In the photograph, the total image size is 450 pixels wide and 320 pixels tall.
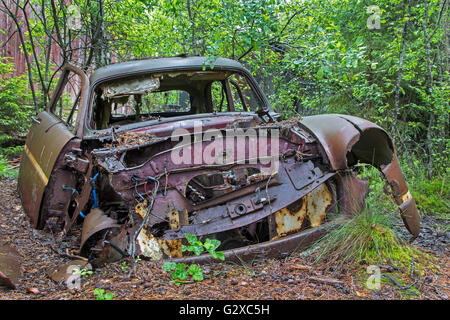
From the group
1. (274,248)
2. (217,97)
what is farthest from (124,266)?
(217,97)

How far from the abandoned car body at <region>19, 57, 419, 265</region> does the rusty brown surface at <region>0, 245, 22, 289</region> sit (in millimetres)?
440

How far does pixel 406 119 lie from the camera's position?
6.30m

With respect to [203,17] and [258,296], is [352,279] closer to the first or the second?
[258,296]

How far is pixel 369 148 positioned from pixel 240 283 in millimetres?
1732

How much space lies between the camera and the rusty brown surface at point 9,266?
2315mm

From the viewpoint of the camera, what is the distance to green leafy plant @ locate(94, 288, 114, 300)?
2131 mm

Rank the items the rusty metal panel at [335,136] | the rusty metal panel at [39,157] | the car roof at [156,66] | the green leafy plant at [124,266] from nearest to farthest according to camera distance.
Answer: the green leafy plant at [124,266]
the rusty metal panel at [335,136]
the rusty metal panel at [39,157]
the car roof at [156,66]

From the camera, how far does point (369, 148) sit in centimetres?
323

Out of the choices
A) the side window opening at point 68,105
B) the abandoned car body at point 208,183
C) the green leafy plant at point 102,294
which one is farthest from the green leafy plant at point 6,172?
the green leafy plant at point 102,294

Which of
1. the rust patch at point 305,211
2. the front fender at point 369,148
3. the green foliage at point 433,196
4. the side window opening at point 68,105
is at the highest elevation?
the side window opening at point 68,105

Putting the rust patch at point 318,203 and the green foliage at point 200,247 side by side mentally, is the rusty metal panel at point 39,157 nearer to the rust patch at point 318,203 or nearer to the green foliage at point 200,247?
the green foliage at point 200,247

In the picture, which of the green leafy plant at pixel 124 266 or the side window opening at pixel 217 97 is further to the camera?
the side window opening at pixel 217 97

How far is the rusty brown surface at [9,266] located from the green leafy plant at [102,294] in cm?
61

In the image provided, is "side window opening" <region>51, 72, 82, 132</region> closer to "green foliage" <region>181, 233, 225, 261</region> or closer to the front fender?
"green foliage" <region>181, 233, 225, 261</region>
